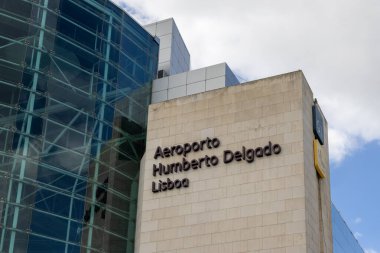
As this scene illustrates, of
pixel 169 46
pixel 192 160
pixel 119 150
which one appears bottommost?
pixel 192 160

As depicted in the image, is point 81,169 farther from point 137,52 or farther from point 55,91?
point 137,52

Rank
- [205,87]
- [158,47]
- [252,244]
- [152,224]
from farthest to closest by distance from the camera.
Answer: [158,47], [205,87], [152,224], [252,244]

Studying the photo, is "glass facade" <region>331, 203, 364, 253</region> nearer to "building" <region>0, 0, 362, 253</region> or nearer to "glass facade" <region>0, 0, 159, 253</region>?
"building" <region>0, 0, 362, 253</region>

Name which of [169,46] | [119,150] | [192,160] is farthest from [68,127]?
[169,46]

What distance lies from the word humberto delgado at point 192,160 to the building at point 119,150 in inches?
9.9

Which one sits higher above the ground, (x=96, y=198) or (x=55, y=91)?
(x=55, y=91)

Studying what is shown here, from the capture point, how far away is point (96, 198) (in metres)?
42.6

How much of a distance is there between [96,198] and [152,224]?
11.4 feet

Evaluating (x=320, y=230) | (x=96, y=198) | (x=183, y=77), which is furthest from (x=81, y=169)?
(x=320, y=230)

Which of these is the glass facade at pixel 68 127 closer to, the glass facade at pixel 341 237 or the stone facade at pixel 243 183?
the stone facade at pixel 243 183

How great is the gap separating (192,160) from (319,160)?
695 cm

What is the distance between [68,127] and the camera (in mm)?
42250

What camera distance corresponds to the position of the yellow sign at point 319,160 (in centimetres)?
4122

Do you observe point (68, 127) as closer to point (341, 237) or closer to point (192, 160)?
point (192, 160)
